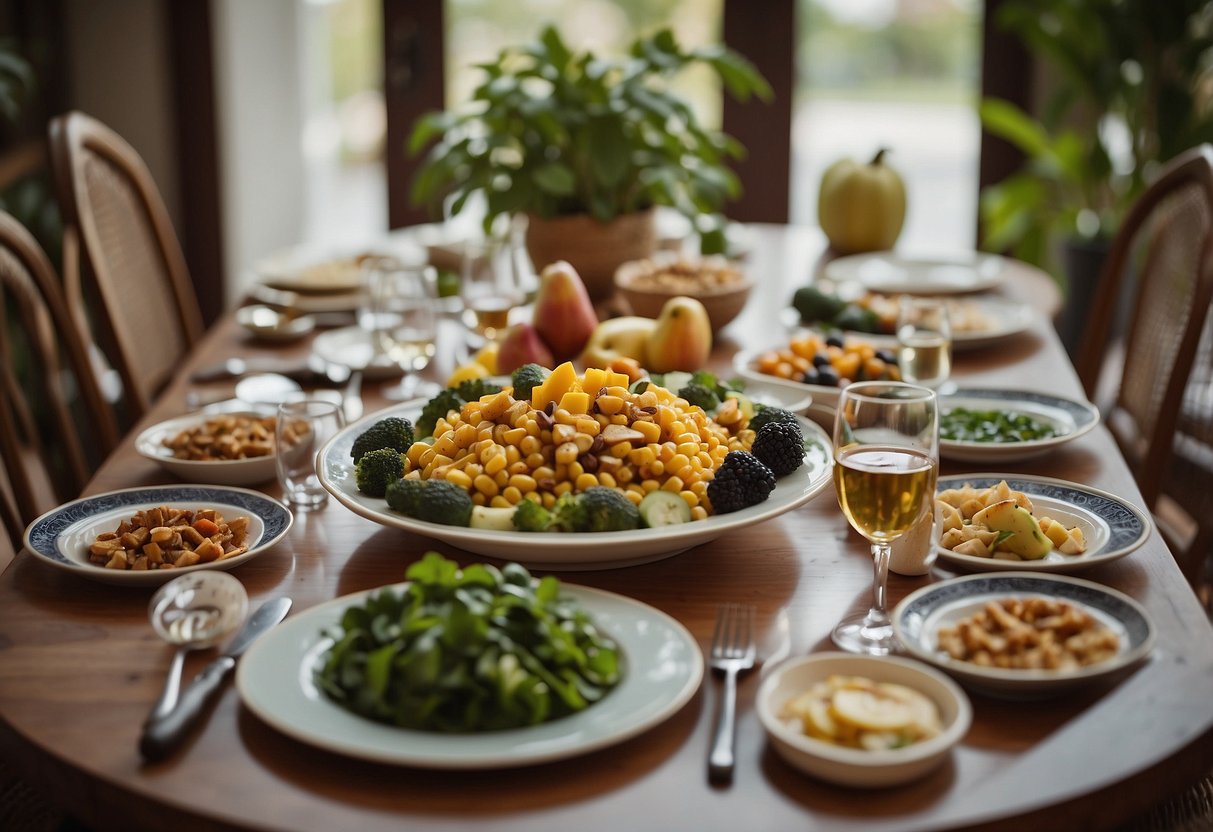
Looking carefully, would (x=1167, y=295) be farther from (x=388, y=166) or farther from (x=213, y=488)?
(x=388, y=166)

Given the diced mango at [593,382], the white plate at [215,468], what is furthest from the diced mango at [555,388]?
the white plate at [215,468]

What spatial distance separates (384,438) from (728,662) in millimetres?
541

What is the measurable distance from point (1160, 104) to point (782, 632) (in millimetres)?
3372

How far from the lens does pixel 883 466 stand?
1.15 meters

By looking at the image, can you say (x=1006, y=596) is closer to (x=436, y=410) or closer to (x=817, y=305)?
(x=436, y=410)

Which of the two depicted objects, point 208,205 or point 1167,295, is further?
point 208,205

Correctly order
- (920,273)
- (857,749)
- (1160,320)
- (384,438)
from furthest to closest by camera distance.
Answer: (920,273) → (1160,320) → (384,438) → (857,749)

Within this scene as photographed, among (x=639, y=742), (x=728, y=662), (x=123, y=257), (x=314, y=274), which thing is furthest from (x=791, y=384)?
(x=123, y=257)

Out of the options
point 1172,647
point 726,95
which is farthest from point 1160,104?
point 1172,647

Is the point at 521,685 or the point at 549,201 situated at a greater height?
the point at 549,201

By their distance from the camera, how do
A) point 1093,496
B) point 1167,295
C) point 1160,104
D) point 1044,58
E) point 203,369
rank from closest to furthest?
point 1093,496 → point 203,369 → point 1167,295 → point 1160,104 → point 1044,58

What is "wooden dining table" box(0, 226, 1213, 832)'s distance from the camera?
3.01ft

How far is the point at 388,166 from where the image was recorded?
4.79 m

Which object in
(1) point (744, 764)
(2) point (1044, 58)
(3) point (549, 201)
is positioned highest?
(2) point (1044, 58)
